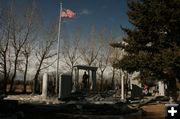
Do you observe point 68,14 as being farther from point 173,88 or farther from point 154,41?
point 173,88

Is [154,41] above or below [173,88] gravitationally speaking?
above

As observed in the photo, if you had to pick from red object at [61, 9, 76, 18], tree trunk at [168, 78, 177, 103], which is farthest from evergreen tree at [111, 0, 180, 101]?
red object at [61, 9, 76, 18]

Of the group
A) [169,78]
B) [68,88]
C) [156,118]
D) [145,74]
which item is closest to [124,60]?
[145,74]

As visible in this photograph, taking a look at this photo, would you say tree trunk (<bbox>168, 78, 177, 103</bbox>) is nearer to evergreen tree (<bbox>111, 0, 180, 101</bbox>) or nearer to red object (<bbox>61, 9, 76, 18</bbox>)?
evergreen tree (<bbox>111, 0, 180, 101</bbox>)

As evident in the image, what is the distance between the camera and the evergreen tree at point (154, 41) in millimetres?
24328

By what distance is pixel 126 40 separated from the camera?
2717 cm

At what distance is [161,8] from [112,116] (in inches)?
472

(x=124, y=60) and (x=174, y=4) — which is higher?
(x=174, y=4)

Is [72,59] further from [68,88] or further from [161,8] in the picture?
[161,8]

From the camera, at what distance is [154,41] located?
85.4 ft

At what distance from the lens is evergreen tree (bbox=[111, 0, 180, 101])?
24.3 meters

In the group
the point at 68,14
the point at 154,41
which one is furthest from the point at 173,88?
the point at 68,14

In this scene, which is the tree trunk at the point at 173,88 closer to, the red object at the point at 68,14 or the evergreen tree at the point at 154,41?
the evergreen tree at the point at 154,41

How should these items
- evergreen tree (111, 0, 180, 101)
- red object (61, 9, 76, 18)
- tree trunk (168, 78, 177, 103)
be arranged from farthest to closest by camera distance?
1. red object (61, 9, 76, 18)
2. tree trunk (168, 78, 177, 103)
3. evergreen tree (111, 0, 180, 101)
